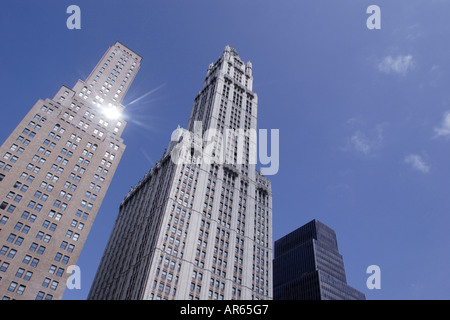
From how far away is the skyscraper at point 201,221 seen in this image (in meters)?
82.9

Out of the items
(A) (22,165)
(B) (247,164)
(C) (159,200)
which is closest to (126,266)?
(C) (159,200)

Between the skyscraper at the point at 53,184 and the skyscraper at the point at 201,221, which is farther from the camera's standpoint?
the skyscraper at the point at 201,221

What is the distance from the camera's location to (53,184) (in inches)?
3113

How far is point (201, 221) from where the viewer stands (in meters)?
95.1

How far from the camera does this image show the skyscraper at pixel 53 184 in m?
66.1

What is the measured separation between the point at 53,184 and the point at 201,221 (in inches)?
1517

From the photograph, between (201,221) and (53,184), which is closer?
(53,184)

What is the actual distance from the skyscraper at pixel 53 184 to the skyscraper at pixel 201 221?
57.6 ft

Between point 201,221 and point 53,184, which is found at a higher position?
point 201,221

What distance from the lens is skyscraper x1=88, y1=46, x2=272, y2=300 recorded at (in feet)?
272

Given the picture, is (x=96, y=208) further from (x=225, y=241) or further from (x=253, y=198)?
(x=253, y=198)

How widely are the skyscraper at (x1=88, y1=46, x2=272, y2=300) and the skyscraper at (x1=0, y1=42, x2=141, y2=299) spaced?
57.6 ft

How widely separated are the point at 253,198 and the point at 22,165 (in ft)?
219

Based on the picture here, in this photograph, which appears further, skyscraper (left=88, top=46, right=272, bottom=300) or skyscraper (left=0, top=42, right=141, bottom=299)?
skyscraper (left=88, top=46, right=272, bottom=300)
